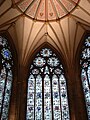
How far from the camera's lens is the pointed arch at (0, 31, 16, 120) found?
11620mm

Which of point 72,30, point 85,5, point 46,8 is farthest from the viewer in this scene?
point 72,30

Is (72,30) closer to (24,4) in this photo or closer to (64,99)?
(24,4)

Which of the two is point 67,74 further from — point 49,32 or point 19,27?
point 19,27

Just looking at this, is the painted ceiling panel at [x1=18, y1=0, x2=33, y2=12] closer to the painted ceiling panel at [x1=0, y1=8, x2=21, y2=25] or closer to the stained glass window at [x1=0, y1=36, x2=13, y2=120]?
the painted ceiling panel at [x1=0, y1=8, x2=21, y2=25]

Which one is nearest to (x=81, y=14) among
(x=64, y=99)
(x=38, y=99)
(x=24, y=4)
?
(x=24, y=4)

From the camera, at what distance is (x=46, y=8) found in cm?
1425

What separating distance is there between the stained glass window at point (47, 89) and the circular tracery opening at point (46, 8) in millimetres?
2299

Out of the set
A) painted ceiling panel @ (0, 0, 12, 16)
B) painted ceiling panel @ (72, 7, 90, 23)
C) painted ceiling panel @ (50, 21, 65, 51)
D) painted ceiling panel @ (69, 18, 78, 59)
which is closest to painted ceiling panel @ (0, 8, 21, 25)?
painted ceiling panel @ (0, 0, 12, 16)

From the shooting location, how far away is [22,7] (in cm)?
1377

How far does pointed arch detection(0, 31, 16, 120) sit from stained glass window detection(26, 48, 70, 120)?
116cm

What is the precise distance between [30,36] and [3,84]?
3.99 metres

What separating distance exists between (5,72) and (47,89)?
269 cm

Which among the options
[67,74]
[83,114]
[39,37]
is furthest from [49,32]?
[83,114]

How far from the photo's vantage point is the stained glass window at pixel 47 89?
11.8 m
